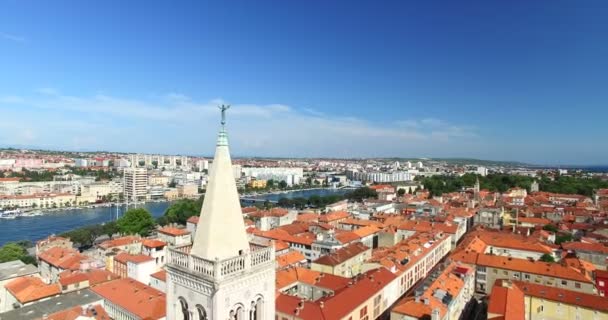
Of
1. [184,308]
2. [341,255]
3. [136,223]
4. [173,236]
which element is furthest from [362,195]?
[184,308]

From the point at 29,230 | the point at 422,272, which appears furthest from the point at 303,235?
the point at 29,230

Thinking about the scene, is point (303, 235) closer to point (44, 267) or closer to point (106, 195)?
point (44, 267)

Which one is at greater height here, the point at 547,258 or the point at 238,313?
the point at 238,313

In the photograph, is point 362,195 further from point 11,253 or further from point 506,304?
point 506,304

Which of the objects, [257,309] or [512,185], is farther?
[512,185]

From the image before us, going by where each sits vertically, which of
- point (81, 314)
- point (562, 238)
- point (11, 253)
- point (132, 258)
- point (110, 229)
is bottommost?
point (110, 229)

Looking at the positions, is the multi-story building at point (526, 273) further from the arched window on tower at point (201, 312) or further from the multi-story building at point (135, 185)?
the multi-story building at point (135, 185)
